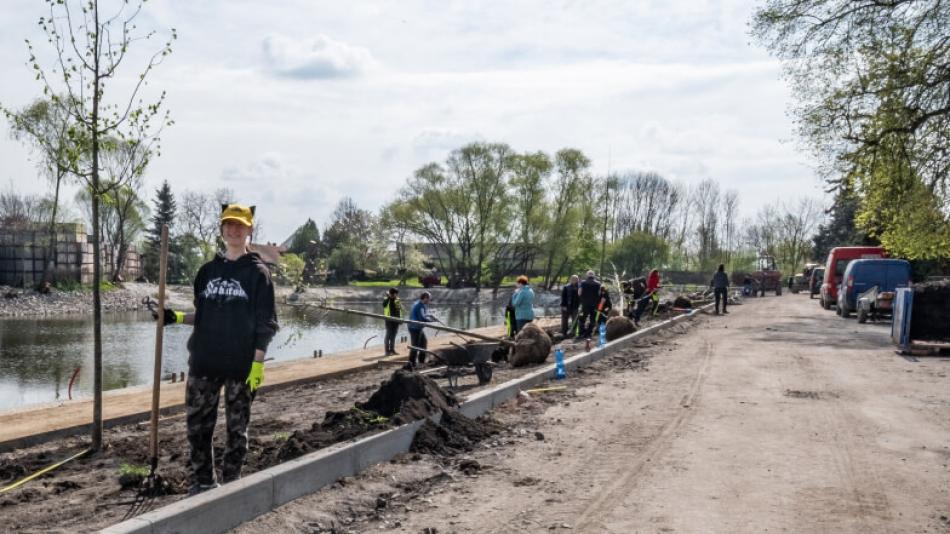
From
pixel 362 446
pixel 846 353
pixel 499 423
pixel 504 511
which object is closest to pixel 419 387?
pixel 499 423

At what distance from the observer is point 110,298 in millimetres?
Answer: 55906

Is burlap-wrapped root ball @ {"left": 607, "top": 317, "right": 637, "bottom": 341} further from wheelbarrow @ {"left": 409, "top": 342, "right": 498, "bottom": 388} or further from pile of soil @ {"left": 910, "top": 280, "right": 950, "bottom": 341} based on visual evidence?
wheelbarrow @ {"left": 409, "top": 342, "right": 498, "bottom": 388}

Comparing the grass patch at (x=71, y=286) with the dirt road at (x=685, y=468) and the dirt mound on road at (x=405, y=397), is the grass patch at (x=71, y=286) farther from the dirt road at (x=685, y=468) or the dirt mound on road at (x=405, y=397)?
the dirt mound on road at (x=405, y=397)

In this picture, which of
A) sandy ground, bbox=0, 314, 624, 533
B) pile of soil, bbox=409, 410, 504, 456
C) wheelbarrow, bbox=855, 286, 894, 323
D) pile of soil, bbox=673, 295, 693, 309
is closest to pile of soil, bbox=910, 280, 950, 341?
wheelbarrow, bbox=855, 286, 894, 323

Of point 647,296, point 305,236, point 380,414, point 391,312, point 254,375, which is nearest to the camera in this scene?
point 254,375

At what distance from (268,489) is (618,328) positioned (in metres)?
15.9

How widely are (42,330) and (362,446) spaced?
35363 mm

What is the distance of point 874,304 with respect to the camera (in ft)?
81.9

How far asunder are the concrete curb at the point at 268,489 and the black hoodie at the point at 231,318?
774 mm

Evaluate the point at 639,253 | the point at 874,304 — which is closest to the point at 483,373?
the point at 874,304

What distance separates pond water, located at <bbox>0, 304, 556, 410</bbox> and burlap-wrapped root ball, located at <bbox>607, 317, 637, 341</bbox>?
7.27 meters

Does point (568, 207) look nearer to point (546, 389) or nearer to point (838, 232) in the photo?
point (838, 232)

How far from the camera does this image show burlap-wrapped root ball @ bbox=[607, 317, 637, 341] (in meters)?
20.5

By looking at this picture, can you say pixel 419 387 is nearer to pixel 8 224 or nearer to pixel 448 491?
pixel 448 491
